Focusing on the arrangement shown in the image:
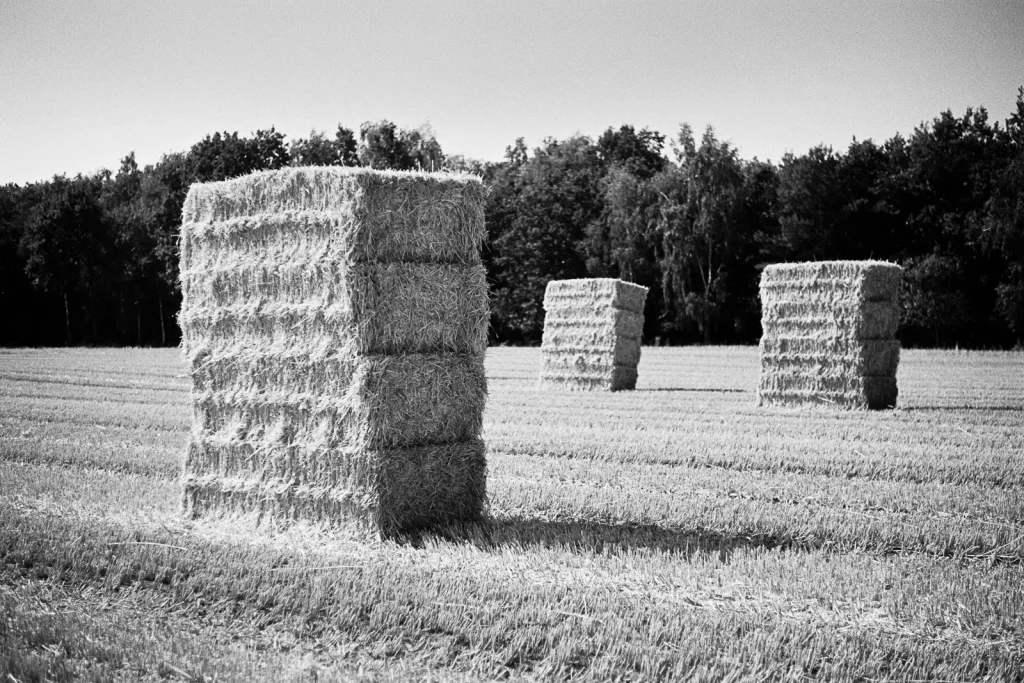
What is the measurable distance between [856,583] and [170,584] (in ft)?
14.7

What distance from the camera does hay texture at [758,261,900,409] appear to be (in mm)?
19078

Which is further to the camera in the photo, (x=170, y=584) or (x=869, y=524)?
(x=869, y=524)

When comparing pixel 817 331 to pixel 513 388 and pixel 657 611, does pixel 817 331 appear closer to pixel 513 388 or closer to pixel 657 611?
pixel 513 388

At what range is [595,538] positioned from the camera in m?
7.54

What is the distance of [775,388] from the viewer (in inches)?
778

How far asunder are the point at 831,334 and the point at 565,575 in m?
14.4

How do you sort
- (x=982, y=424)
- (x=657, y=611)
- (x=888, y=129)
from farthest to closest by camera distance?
(x=888, y=129) → (x=982, y=424) → (x=657, y=611)

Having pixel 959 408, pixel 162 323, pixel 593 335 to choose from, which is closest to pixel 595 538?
pixel 959 408

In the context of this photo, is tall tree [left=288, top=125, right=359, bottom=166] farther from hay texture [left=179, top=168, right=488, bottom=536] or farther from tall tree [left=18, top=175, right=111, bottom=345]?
hay texture [left=179, top=168, right=488, bottom=536]

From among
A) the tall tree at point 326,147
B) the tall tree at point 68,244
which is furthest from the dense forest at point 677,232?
the tall tree at point 326,147

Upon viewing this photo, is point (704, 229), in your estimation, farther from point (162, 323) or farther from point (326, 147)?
point (326, 147)

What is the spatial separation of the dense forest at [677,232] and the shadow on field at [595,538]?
42.1 meters

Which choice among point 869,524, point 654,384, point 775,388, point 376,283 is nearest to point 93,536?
point 376,283

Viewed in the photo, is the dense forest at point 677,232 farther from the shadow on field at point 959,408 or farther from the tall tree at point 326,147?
the shadow on field at point 959,408
